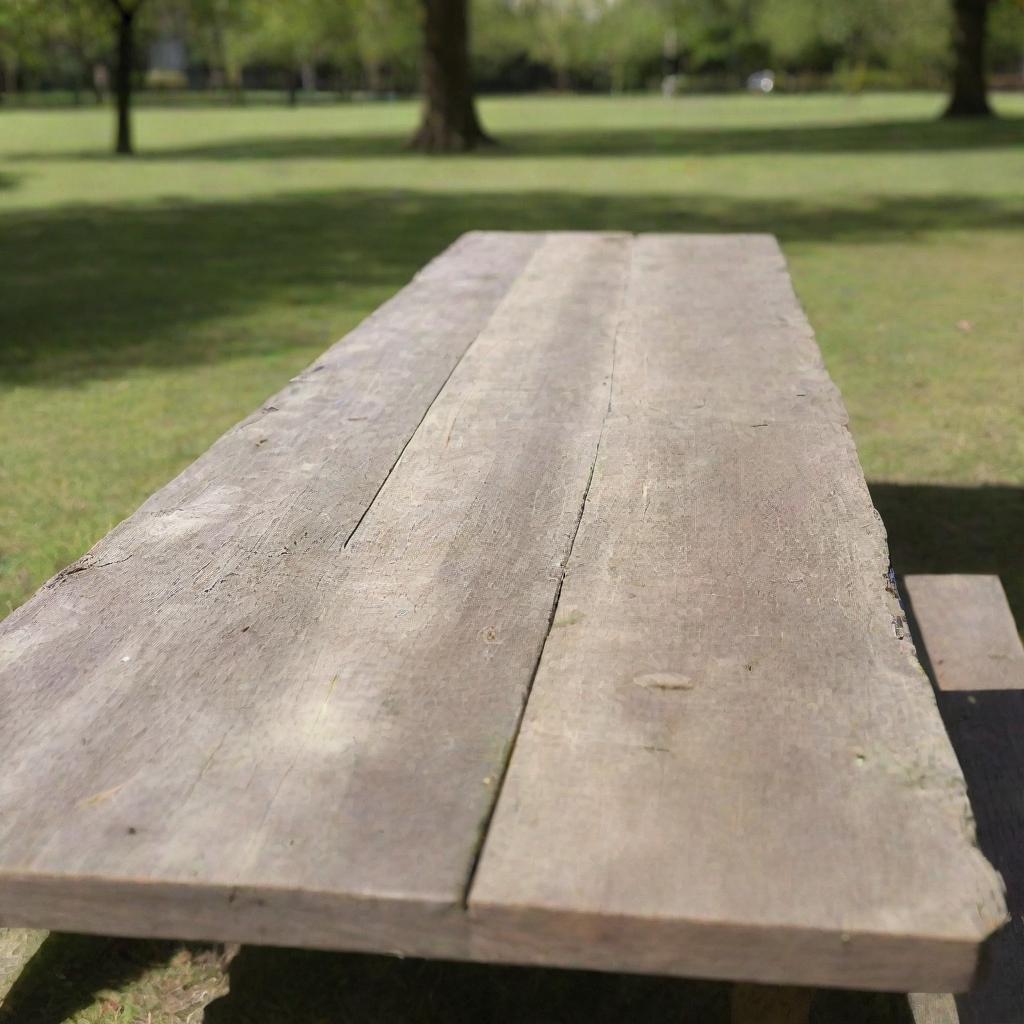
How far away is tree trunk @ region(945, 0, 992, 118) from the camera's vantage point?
26656mm

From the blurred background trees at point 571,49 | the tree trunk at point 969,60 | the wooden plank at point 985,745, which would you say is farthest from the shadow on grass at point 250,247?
the blurred background trees at point 571,49

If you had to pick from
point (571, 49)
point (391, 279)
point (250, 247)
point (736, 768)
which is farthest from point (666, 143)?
point (571, 49)

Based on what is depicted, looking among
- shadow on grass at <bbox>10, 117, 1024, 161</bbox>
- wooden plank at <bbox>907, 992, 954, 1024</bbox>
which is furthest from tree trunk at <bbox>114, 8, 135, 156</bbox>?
wooden plank at <bbox>907, 992, 954, 1024</bbox>

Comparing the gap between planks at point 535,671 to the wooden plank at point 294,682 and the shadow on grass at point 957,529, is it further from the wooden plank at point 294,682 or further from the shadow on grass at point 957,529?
the shadow on grass at point 957,529

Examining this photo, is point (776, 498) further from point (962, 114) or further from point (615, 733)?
point (962, 114)

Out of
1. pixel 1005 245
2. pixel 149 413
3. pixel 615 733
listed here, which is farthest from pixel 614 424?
pixel 1005 245

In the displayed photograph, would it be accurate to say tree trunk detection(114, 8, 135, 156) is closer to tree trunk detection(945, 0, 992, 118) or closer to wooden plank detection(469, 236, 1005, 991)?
tree trunk detection(945, 0, 992, 118)

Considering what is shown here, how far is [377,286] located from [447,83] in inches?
547

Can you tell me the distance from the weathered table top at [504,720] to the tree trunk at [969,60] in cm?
2814

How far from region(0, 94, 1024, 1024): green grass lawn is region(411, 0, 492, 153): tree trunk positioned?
2.73ft

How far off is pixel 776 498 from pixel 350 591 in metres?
0.64

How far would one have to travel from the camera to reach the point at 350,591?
148 centimetres

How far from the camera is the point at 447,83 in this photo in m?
21.0

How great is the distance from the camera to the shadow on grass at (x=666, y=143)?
20.8 meters
